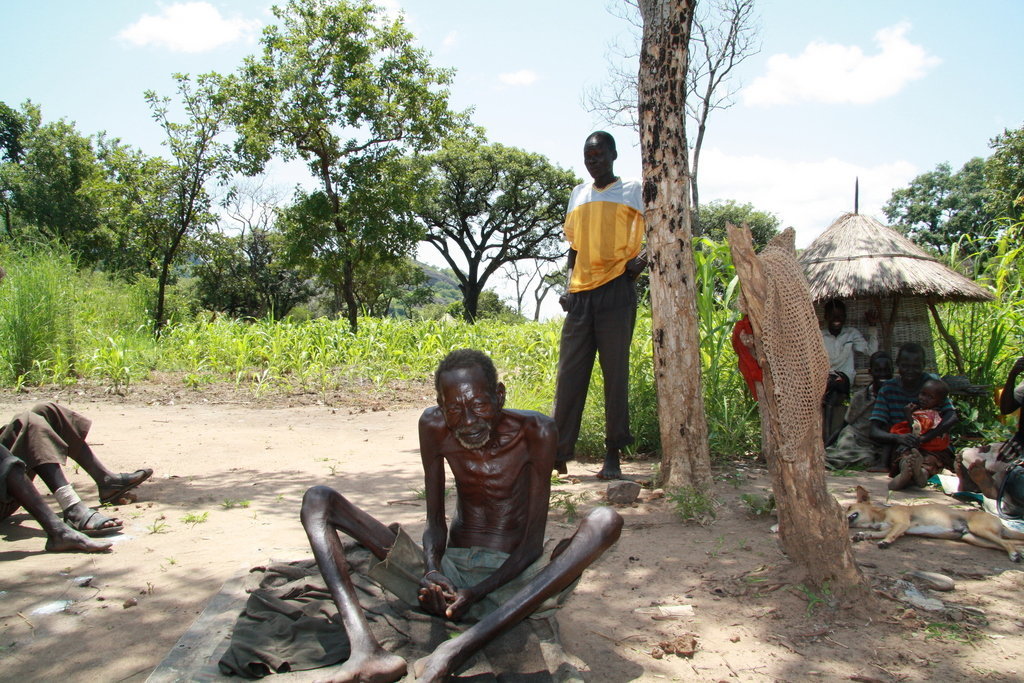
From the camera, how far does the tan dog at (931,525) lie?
3209 millimetres

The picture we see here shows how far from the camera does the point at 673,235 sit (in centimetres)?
391

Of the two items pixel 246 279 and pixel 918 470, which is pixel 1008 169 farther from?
pixel 246 279

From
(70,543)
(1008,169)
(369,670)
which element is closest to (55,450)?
(70,543)

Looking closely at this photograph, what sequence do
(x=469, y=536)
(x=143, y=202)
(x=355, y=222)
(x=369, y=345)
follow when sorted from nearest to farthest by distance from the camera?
(x=469, y=536) → (x=369, y=345) → (x=143, y=202) → (x=355, y=222)

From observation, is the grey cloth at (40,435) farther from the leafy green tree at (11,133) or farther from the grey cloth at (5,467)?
the leafy green tree at (11,133)

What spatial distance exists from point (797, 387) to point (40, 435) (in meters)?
3.67

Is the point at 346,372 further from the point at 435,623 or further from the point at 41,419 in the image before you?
the point at 435,623

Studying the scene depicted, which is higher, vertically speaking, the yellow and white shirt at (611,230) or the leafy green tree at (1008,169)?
the leafy green tree at (1008,169)

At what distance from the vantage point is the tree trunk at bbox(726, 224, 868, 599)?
8.44 feet

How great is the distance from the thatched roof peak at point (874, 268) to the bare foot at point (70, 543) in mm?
5473

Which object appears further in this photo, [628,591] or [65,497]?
[65,497]

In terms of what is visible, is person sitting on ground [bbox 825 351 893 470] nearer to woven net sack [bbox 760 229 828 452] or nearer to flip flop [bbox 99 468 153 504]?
woven net sack [bbox 760 229 828 452]

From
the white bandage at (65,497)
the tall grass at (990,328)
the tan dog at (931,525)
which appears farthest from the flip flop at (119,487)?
the tall grass at (990,328)

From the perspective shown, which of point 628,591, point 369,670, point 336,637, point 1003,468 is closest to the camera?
point 369,670
